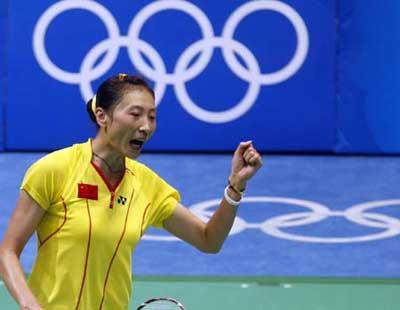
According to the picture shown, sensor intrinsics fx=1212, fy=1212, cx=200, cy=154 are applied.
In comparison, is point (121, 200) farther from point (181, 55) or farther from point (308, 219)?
point (181, 55)

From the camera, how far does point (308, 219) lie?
984 cm

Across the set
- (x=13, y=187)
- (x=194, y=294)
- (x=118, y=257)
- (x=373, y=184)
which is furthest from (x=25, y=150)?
(x=118, y=257)

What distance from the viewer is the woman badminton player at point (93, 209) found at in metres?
4.47

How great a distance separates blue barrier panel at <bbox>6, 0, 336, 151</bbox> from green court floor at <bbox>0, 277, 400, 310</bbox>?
3.35 m

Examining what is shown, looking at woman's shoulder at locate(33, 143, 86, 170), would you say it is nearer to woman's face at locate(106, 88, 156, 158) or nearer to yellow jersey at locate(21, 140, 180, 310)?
yellow jersey at locate(21, 140, 180, 310)

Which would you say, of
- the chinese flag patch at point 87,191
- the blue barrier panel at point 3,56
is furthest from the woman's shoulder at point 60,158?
the blue barrier panel at point 3,56

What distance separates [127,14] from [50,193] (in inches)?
272

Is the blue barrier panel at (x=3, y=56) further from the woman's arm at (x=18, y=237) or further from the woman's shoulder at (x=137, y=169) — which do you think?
the woman's arm at (x=18, y=237)

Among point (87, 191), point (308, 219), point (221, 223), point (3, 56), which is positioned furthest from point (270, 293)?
point (3, 56)

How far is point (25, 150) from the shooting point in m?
11.7

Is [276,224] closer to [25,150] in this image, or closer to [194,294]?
[194,294]

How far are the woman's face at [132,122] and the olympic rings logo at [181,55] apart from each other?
6.65 metres

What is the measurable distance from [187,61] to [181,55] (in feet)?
0.28

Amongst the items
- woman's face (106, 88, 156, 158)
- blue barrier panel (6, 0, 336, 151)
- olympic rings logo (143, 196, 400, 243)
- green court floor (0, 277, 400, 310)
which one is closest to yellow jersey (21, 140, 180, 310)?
woman's face (106, 88, 156, 158)
